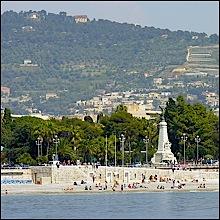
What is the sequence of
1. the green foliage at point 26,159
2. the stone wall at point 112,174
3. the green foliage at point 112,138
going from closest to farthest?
the stone wall at point 112,174, the green foliage at point 26,159, the green foliage at point 112,138

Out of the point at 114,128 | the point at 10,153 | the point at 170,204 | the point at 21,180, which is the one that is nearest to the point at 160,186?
the point at 21,180

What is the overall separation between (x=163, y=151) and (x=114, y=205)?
25.6m

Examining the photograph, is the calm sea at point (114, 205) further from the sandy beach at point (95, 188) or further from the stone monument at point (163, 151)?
the stone monument at point (163, 151)

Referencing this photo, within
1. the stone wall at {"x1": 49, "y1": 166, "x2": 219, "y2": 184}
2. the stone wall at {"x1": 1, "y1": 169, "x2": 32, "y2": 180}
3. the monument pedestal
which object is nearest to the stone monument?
the monument pedestal

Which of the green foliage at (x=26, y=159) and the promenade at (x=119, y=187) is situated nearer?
the promenade at (x=119, y=187)

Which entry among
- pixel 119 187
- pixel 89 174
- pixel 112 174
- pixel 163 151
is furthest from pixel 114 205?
pixel 163 151

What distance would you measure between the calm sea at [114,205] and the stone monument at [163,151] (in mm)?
13642

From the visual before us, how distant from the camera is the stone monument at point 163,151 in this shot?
78.6 m

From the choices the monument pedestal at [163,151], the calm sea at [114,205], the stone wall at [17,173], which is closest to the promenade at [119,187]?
the stone wall at [17,173]

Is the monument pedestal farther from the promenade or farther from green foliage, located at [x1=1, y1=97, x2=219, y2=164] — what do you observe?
the promenade

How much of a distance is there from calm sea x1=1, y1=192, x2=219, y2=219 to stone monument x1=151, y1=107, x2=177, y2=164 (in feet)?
44.8

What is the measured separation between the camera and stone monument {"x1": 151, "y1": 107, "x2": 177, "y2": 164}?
78.6 m

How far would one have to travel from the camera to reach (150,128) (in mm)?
90812

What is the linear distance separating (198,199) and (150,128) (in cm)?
3178
